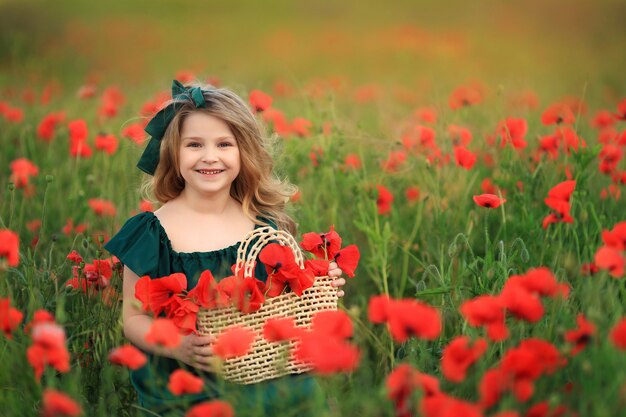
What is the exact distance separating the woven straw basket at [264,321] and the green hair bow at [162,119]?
1.65 feet

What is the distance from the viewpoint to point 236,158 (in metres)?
2.30

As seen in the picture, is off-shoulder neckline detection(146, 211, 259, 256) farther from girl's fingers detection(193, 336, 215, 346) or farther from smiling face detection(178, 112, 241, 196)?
girl's fingers detection(193, 336, 215, 346)

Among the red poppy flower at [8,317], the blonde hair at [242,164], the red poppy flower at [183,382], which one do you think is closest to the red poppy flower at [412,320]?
the red poppy flower at [183,382]

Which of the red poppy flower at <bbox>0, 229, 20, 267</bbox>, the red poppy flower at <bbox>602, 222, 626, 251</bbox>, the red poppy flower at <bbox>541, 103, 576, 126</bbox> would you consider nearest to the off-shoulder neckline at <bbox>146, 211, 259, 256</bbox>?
the red poppy flower at <bbox>0, 229, 20, 267</bbox>

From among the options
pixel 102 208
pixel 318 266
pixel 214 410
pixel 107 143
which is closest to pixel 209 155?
pixel 318 266

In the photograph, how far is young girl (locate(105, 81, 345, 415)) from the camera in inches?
83.5

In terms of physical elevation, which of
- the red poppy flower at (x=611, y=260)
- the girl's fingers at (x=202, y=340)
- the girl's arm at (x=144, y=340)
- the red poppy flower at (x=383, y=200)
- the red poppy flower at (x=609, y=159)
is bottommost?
the girl's arm at (x=144, y=340)

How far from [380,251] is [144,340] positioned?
2.55ft

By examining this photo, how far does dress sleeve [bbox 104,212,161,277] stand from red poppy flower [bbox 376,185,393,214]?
97 cm

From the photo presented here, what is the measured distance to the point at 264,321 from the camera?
75.1 inches

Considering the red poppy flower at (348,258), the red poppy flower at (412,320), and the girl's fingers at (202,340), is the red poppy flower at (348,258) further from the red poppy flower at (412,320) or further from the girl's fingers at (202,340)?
the red poppy flower at (412,320)

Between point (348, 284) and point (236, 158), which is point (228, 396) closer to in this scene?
point (236, 158)

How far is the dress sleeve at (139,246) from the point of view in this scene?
2.12m

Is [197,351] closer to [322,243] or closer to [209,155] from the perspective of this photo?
[322,243]
